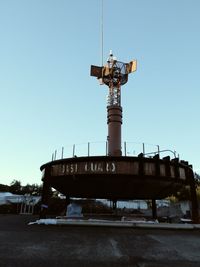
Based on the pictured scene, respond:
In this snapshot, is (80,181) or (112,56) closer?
(80,181)

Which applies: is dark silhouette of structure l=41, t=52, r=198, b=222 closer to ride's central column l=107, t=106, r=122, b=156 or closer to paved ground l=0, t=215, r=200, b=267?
ride's central column l=107, t=106, r=122, b=156

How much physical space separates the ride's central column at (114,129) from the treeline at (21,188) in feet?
203

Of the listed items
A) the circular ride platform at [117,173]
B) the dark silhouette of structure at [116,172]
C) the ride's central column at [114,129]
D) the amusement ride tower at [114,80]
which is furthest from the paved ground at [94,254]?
the amusement ride tower at [114,80]

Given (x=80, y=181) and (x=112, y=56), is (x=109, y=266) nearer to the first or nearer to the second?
(x=80, y=181)

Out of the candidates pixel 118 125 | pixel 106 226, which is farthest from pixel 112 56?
pixel 106 226

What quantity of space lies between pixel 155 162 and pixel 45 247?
40.9ft

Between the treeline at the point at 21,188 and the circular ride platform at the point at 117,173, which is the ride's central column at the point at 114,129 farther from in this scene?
the treeline at the point at 21,188

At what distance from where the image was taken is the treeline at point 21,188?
81213 millimetres

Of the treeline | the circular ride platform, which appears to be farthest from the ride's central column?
the treeline

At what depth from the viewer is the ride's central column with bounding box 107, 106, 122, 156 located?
2319 centimetres

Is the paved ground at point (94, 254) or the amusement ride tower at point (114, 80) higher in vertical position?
the amusement ride tower at point (114, 80)

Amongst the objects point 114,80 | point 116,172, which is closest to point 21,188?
point 114,80

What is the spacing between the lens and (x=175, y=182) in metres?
22.5

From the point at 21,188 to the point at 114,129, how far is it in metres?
67.6
